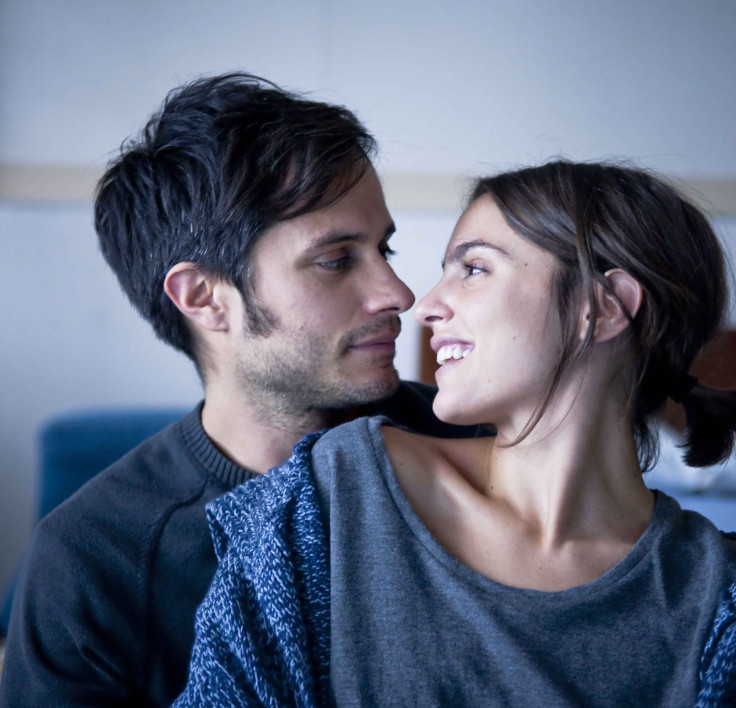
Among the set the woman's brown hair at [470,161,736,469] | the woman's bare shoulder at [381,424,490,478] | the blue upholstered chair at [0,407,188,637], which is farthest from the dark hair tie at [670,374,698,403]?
the blue upholstered chair at [0,407,188,637]

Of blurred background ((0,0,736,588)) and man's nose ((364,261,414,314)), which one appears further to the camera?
blurred background ((0,0,736,588))

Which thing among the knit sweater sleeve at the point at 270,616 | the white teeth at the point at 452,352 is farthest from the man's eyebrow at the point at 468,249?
the knit sweater sleeve at the point at 270,616

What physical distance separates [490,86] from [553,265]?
1805 millimetres

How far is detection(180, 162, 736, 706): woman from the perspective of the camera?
3.22ft

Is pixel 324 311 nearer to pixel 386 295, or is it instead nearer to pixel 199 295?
pixel 386 295

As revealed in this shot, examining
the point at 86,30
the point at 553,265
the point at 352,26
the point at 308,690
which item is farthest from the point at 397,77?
the point at 308,690

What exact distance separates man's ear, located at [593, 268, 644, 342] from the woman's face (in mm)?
62

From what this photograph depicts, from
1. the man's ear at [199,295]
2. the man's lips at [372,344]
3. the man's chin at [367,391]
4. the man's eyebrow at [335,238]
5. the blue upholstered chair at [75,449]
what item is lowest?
the blue upholstered chair at [75,449]

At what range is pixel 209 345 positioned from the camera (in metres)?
1.51

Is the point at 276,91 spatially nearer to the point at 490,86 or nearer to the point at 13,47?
the point at 490,86

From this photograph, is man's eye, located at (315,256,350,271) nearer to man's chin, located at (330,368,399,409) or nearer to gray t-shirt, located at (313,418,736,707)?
man's chin, located at (330,368,399,409)

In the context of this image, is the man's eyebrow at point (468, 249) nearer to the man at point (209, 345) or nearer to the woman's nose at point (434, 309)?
the woman's nose at point (434, 309)

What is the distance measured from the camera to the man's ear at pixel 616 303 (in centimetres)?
109

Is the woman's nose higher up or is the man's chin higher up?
the woman's nose
